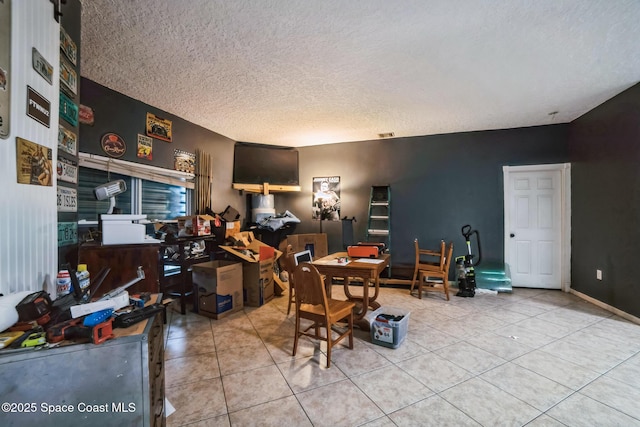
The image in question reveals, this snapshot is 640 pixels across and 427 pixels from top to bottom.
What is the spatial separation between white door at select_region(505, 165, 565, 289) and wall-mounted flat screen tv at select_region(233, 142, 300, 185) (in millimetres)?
3900

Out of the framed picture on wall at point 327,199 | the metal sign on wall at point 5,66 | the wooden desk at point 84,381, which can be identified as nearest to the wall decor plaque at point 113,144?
the metal sign on wall at point 5,66

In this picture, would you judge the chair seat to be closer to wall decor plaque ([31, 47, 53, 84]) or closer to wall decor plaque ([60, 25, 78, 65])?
wall decor plaque ([31, 47, 53, 84])

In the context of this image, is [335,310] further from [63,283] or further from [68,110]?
[68,110]

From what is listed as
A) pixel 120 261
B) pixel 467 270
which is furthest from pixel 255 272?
pixel 467 270

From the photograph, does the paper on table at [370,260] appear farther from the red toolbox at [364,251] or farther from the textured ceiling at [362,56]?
the textured ceiling at [362,56]

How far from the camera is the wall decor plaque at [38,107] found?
1.29 m

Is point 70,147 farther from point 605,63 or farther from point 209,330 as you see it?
point 605,63

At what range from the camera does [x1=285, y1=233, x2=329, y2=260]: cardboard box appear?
5.06 meters

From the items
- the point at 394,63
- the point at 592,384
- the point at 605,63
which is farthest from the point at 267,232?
the point at 605,63

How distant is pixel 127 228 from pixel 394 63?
2718 mm

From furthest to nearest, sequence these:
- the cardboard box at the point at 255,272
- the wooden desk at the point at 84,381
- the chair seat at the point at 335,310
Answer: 1. the cardboard box at the point at 255,272
2. the chair seat at the point at 335,310
3. the wooden desk at the point at 84,381

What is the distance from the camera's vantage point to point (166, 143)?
384cm

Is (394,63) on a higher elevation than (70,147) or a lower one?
higher

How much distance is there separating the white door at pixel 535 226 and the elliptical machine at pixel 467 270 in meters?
0.58
